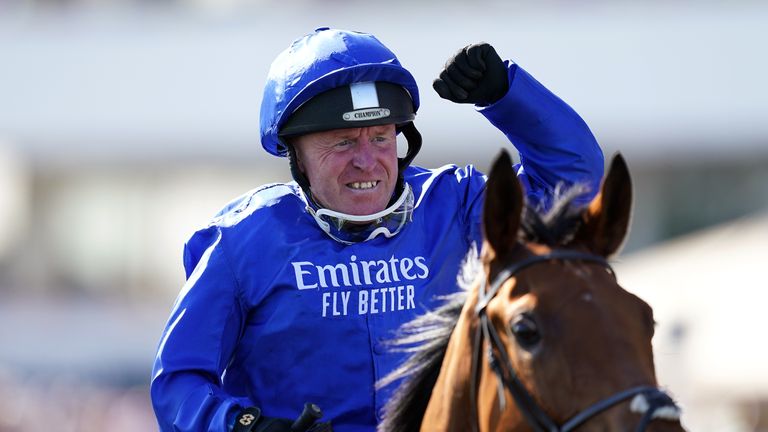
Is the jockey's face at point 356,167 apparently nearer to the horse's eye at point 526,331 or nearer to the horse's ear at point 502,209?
the horse's ear at point 502,209

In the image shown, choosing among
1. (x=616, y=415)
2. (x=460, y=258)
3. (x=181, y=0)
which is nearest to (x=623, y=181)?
(x=616, y=415)

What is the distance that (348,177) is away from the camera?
3838 mm

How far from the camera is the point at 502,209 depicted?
3.04 meters

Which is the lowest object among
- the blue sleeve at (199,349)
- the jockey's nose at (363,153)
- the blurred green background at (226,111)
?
the blurred green background at (226,111)

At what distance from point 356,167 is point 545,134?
1.77 ft

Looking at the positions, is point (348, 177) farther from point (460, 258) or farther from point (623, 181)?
point (623, 181)

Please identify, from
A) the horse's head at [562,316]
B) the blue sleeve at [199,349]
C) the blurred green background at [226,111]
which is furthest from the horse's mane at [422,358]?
the blurred green background at [226,111]

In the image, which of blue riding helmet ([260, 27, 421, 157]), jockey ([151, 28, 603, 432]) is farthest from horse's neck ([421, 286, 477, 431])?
blue riding helmet ([260, 27, 421, 157])

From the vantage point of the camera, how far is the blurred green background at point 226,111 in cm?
1862

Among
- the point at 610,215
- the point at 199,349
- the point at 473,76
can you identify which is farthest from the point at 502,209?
the point at 199,349

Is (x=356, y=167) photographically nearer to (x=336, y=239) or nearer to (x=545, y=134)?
(x=336, y=239)

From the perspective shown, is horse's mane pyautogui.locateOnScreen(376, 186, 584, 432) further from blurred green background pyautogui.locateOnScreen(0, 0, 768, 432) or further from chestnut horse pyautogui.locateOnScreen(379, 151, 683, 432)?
blurred green background pyautogui.locateOnScreen(0, 0, 768, 432)

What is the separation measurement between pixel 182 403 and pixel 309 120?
0.86m

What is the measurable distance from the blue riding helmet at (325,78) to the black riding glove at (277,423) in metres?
0.84
